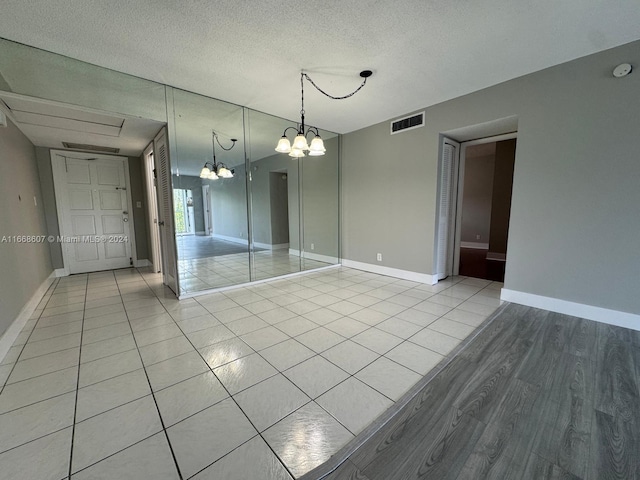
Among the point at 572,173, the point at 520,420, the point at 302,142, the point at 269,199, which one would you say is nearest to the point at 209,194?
the point at 269,199

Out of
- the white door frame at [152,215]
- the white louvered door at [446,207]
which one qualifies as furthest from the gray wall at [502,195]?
the white door frame at [152,215]

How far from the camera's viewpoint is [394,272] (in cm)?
457

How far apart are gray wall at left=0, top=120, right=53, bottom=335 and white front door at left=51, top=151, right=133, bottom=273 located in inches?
16.1

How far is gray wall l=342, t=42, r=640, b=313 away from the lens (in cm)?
250

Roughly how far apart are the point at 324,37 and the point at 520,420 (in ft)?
10.7

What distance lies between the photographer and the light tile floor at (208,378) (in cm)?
126

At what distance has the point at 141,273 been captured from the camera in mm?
4953

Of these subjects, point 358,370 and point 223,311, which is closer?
point 358,370

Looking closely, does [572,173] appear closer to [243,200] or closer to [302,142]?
[302,142]

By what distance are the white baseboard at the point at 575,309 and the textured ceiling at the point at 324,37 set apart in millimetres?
2675

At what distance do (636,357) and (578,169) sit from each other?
6.16 ft

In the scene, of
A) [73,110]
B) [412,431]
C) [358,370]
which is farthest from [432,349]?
[73,110]

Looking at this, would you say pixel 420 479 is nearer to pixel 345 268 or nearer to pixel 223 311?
pixel 223 311

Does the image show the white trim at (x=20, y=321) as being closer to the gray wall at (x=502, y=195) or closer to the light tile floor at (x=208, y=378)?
the light tile floor at (x=208, y=378)
